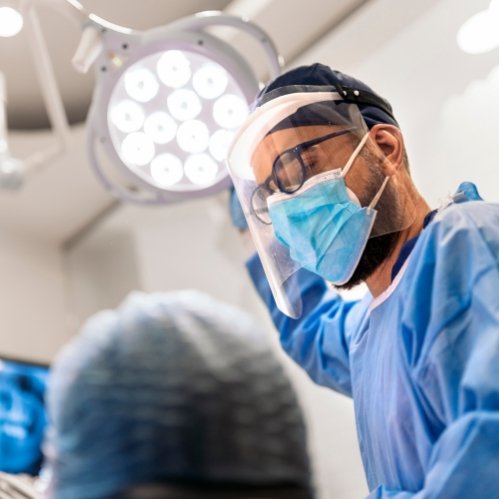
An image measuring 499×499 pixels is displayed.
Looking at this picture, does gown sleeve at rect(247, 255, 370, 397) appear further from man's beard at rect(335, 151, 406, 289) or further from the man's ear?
the man's ear

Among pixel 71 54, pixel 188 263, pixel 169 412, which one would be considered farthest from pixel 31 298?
pixel 169 412

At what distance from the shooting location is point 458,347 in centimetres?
128

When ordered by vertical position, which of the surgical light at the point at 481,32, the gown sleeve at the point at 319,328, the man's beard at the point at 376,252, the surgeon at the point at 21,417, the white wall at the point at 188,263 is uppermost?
the surgical light at the point at 481,32

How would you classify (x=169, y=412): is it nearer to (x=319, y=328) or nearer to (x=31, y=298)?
(x=319, y=328)

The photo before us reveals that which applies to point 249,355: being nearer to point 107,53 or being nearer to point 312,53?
point 107,53

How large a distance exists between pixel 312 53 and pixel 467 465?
1.65 meters

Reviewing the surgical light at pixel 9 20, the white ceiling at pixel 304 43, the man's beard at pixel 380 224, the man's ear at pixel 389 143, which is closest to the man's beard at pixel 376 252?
the man's beard at pixel 380 224

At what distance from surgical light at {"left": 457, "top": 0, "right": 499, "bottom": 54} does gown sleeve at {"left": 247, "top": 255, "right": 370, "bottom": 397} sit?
0.73 metres

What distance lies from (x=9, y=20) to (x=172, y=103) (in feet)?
1.95

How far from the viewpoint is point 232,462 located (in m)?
0.78

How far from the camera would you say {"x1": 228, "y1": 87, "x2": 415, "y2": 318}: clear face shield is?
160 cm

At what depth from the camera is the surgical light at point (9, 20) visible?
2209 mm

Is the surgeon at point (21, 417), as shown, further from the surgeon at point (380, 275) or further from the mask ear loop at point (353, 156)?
Result: the mask ear loop at point (353, 156)

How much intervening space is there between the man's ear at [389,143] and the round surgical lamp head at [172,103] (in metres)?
0.34
